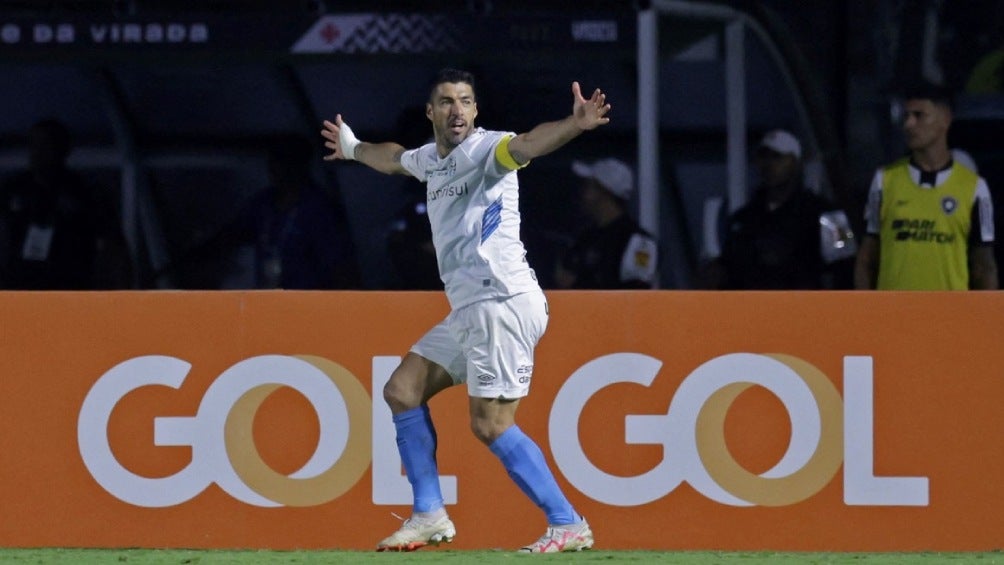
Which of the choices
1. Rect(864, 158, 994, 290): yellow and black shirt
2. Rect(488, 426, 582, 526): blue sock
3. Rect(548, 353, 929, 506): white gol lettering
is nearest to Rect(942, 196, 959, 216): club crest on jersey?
Rect(864, 158, 994, 290): yellow and black shirt

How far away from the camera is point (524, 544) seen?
8242 mm

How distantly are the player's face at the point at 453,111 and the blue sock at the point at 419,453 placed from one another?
944 millimetres

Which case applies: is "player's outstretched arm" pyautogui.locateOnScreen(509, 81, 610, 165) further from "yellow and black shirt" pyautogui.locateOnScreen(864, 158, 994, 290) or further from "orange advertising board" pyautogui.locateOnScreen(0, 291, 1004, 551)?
"yellow and black shirt" pyautogui.locateOnScreen(864, 158, 994, 290)

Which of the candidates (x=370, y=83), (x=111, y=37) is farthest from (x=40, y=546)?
(x=370, y=83)

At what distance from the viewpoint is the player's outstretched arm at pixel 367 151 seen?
7668 millimetres

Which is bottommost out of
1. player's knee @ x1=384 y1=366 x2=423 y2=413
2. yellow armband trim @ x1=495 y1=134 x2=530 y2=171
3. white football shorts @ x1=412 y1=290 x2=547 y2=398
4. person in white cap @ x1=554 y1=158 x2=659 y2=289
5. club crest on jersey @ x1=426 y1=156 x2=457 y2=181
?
player's knee @ x1=384 y1=366 x2=423 y2=413

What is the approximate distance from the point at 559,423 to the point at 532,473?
0.92 m

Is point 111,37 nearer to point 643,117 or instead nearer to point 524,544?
point 643,117

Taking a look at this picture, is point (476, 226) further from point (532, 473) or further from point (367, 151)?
point (532, 473)

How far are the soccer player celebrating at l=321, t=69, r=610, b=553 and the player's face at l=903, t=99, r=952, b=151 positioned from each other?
2.25m

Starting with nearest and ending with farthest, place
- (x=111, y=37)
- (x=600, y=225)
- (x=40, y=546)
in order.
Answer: (x=40, y=546) < (x=600, y=225) < (x=111, y=37)

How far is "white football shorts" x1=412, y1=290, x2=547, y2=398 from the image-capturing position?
7.24 m

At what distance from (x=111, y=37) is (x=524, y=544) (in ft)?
12.4

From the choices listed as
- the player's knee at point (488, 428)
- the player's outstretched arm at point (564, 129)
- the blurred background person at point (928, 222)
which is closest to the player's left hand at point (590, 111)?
the player's outstretched arm at point (564, 129)
